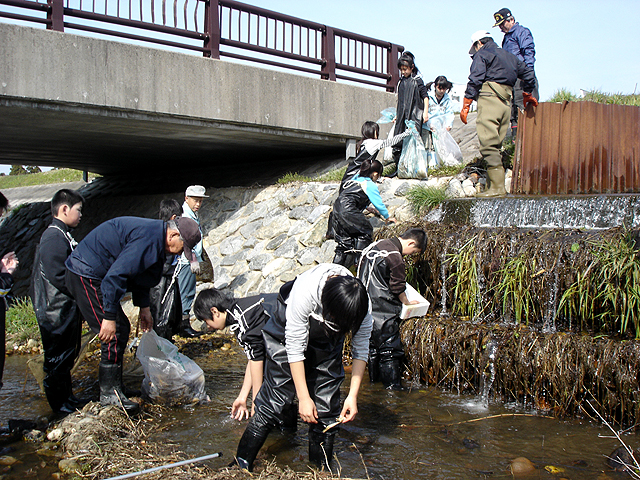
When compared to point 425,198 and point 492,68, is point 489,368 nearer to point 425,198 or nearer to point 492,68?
point 425,198

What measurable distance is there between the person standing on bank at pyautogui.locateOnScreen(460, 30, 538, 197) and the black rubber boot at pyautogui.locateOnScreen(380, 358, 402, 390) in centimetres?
341

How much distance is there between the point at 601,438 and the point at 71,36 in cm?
784

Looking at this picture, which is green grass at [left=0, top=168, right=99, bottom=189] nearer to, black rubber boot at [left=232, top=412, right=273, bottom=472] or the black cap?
the black cap

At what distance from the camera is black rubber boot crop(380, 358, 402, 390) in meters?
4.95

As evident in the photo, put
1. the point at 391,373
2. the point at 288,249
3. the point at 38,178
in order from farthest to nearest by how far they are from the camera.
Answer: the point at 38,178
the point at 288,249
the point at 391,373

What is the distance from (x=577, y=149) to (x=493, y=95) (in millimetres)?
1323

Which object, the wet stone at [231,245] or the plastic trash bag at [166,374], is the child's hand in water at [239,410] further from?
the wet stone at [231,245]

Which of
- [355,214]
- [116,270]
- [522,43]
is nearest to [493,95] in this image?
[522,43]

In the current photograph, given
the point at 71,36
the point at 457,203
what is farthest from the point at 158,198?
the point at 457,203

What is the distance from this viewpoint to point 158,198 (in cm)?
1208

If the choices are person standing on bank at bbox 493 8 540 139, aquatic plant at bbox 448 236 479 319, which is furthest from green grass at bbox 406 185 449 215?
person standing on bank at bbox 493 8 540 139

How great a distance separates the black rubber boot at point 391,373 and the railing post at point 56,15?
6.48 metres

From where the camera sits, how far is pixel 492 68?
23.3ft

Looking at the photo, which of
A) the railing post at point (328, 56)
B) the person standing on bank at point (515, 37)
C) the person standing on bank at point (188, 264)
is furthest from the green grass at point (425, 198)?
the railing post at point (328, 56)
